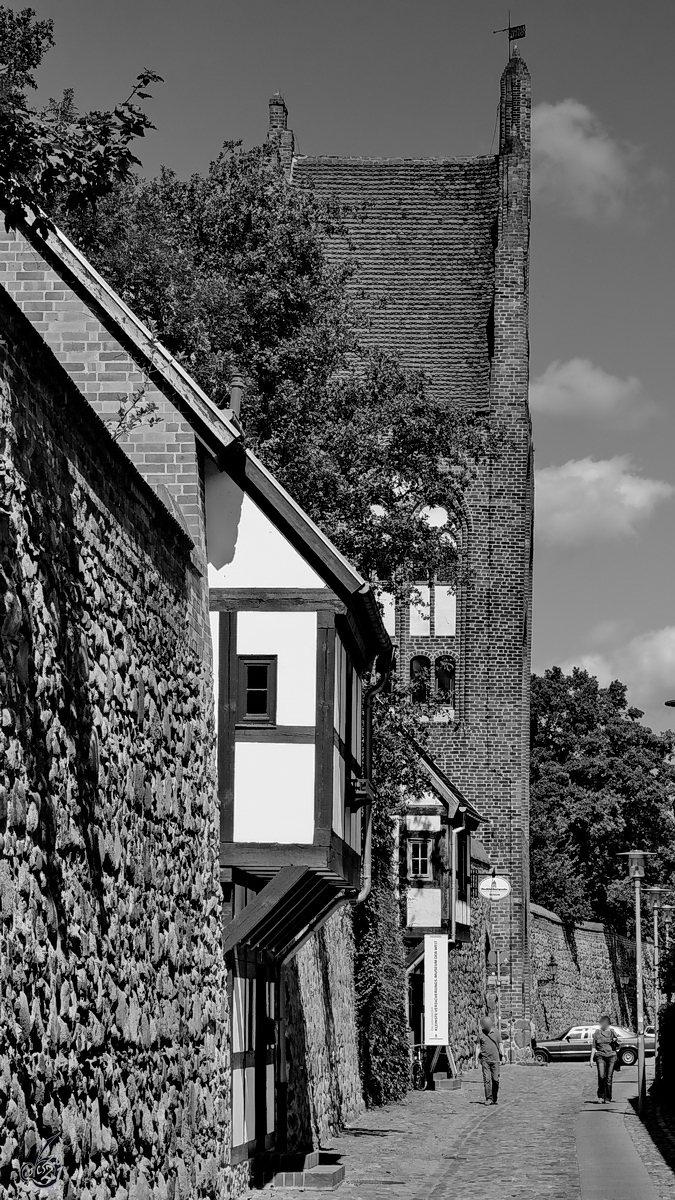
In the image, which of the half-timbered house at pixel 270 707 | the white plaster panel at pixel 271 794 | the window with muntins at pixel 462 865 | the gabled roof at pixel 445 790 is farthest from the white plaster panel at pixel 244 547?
the window with muntins at pixel 462 865

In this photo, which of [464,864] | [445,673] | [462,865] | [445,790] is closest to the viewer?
[445,790]

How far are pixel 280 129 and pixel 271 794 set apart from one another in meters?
38.1

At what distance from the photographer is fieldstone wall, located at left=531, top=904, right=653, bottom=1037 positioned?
2119 inches

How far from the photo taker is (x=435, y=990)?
35.4 m

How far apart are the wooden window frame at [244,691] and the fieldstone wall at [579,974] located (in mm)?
37901

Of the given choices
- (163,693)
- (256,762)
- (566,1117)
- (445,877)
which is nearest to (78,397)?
(163,693)

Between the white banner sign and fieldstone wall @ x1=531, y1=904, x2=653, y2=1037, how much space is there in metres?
16.1

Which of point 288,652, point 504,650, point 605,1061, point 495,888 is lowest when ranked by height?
point 605,1061

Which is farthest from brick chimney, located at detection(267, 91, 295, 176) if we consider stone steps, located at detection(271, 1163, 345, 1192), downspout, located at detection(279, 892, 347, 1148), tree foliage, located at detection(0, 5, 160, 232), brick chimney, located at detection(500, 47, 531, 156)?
tree foliage, located at detection(0, 5, 160, 232)

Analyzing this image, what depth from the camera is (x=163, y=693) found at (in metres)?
12.5

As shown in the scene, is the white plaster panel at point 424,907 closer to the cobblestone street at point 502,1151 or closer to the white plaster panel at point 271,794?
the cobblestone street at point 502,1151

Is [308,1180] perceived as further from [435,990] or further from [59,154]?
[435,990]

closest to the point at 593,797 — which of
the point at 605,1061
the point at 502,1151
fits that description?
the point at 605,1061

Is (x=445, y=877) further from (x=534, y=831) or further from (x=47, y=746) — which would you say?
(x=47, y=746)
